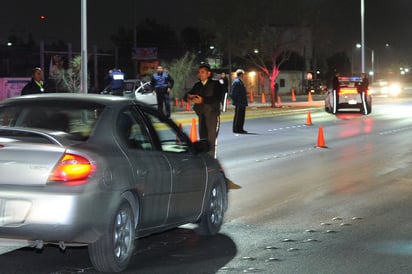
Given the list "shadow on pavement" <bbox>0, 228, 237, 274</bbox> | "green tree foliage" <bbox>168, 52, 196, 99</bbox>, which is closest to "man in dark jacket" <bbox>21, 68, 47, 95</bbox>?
"shadow on pavement" <bbox>0, 228, 237, 274</bbox>

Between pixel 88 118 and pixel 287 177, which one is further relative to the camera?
pixel 287 177

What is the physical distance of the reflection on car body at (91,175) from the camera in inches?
207

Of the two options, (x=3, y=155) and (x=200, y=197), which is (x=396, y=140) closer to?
(x=200, y=197)

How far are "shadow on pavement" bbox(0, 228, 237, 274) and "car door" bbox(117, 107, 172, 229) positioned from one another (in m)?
0.37

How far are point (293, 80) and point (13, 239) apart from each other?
7386cm

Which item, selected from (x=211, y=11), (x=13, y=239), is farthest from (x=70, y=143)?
(x=211, y=11)

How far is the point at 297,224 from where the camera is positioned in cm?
791

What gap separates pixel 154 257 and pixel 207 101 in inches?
198

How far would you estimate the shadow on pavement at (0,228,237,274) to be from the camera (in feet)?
19.3

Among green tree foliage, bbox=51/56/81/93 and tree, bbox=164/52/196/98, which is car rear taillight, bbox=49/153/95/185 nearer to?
green tree foliage, bbox=51/56/81/93

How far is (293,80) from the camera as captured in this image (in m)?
78.0

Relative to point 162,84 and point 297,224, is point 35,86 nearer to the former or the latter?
point 297,224

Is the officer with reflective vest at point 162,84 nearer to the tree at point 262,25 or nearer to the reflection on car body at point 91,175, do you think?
the tree at point 262,25

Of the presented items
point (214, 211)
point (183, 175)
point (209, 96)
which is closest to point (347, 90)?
point (209, 96)
